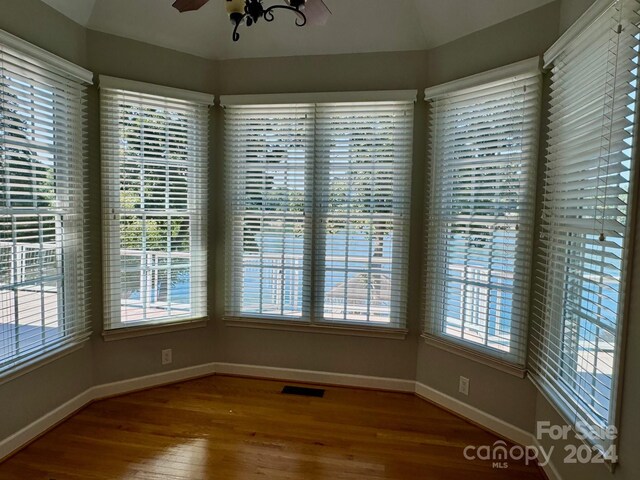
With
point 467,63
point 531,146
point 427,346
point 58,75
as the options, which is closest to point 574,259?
point 531,146

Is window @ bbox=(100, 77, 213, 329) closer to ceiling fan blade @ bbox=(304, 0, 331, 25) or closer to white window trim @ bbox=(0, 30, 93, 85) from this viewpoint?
white window trim @ bbox=(0, 30, 93, 85)

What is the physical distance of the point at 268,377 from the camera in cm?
319

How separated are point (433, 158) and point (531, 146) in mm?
672

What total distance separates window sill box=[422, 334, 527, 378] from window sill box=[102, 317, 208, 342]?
1.88 meters

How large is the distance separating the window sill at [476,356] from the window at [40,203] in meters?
2.56

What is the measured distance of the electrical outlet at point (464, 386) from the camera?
263 cm

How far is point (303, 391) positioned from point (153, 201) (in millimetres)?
1913

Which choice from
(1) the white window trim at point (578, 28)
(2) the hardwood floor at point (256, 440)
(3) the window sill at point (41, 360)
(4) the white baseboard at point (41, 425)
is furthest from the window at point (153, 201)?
(1) the white window trim at point (578, 28)

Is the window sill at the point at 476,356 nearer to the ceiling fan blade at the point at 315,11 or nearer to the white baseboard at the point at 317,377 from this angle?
the white baseboard at the point at 317,377

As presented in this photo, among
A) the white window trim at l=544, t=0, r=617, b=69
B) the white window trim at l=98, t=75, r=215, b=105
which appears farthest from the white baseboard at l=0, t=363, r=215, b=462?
the white window trim at l=544, t=0, r=617, b=69

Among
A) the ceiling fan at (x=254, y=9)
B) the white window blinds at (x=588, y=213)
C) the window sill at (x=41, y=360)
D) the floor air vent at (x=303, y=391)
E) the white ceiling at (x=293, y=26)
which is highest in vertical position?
the white ceiling at (x=293, y=26)

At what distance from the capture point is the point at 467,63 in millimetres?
2568

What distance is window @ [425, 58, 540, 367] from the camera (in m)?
2.29

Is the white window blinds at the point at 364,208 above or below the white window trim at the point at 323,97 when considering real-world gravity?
below
